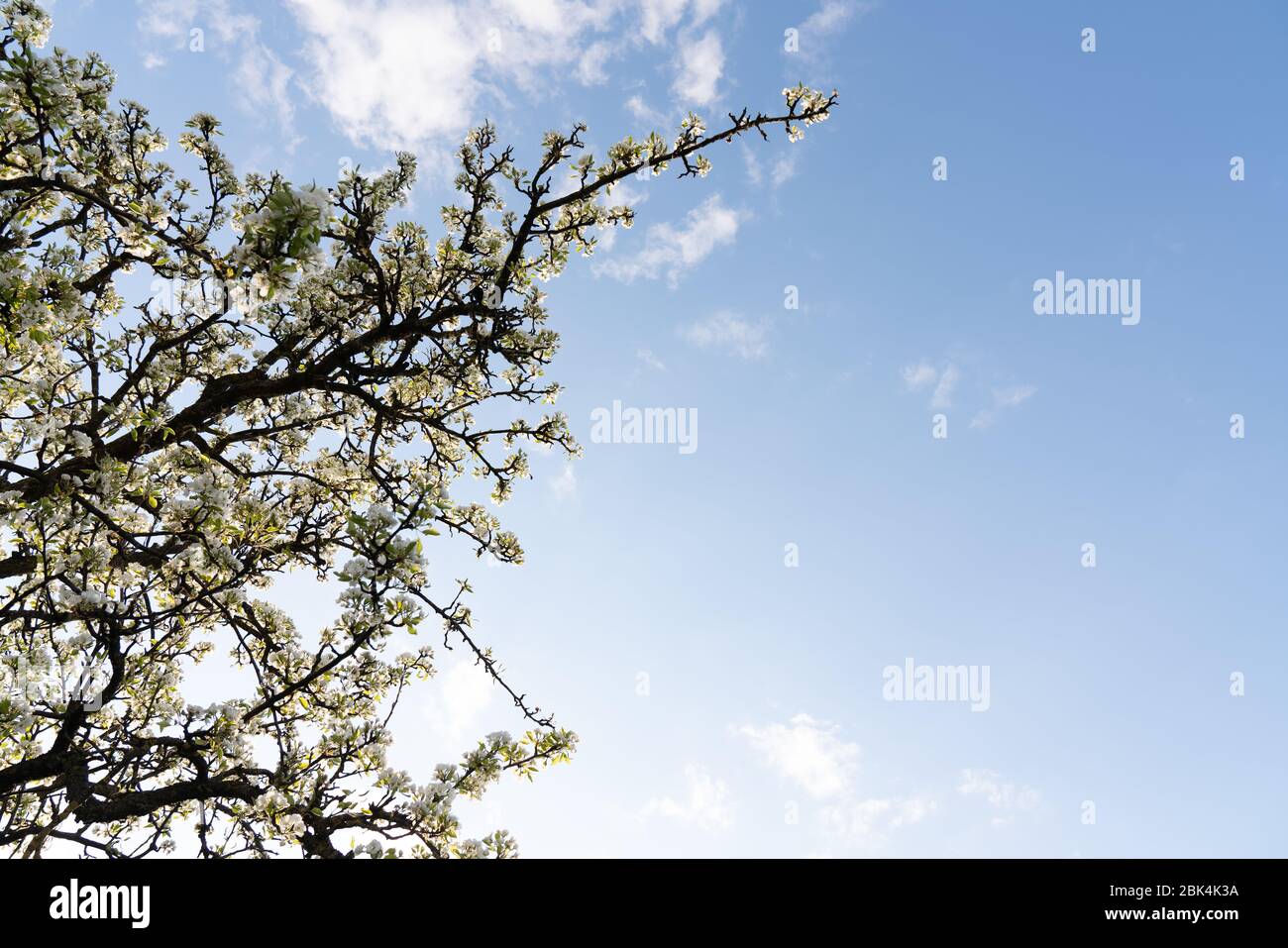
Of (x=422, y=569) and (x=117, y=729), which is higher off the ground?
(x=422, y=569)

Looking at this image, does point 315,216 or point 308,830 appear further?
point 308,830

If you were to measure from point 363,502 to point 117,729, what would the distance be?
354 centimetres

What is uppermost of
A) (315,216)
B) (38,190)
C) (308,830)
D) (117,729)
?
(38,190)

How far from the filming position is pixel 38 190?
5738mm

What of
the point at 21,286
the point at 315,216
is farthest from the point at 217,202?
the point at 315,216

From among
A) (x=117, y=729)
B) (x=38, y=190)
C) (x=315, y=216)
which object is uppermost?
(x=38, y=190)

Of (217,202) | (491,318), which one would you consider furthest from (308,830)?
(217,202)

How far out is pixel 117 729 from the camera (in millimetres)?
6273

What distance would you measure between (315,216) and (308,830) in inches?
161

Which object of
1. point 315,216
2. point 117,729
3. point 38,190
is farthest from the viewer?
point 117,729
